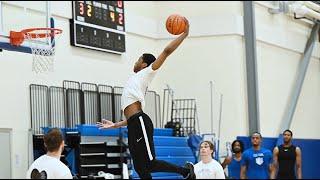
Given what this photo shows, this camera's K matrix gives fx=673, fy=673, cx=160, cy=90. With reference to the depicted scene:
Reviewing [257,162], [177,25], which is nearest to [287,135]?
[257,162]

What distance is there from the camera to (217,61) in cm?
1520

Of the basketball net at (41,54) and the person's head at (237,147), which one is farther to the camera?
the person's head at (237,147)

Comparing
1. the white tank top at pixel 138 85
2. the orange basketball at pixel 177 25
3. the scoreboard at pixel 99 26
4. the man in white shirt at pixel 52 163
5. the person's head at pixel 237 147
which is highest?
the scoreboard at pixel 99 26

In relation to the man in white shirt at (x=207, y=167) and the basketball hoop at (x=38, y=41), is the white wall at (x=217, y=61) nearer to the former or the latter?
the basketball hoop at (x=38, y=41)

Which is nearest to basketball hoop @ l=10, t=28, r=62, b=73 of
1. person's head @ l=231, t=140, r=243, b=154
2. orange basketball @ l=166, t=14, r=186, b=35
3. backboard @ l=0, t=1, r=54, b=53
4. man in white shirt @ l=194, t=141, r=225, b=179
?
backboard @ l=0, t=1, r=54, b=53

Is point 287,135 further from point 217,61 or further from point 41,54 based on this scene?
point 41,54

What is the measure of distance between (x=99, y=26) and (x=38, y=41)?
3299mm

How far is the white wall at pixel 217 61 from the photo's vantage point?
14.3 metres

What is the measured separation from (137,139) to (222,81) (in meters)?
7.73

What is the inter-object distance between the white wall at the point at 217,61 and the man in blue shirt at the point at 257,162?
3.75 feet

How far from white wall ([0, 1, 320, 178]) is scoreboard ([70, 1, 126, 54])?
20cm

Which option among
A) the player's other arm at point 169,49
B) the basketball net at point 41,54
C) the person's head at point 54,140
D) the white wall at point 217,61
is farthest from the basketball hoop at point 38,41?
the person's head at point 54,140

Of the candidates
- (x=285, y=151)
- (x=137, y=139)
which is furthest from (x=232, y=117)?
(x=137, y=139)

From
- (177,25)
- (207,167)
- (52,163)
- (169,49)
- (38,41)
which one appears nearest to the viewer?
(52,163)
